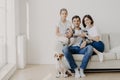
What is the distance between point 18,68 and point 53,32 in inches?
47.5

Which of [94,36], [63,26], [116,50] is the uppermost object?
[63,26]

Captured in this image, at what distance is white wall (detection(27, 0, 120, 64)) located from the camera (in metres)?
5.82

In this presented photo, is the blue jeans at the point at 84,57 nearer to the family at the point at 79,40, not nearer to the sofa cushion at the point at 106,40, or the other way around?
the family at the point at 79,40

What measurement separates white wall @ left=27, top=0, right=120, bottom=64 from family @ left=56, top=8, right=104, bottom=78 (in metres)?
0.79

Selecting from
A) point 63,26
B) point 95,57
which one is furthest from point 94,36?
point 63,26

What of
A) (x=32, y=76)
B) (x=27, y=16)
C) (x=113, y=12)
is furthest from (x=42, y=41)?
(x=113, y=12)

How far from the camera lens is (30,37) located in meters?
5.90

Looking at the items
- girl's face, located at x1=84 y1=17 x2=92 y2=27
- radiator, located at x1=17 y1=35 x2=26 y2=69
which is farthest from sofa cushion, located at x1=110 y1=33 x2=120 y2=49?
radiator, located at x1=17 y1=35 x2=26 y2=69

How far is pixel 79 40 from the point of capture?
5.09 meters

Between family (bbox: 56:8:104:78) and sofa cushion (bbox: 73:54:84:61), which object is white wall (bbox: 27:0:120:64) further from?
sofa cushion (bbox: 73:54:84:61)

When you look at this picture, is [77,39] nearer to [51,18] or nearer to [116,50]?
[116,50]

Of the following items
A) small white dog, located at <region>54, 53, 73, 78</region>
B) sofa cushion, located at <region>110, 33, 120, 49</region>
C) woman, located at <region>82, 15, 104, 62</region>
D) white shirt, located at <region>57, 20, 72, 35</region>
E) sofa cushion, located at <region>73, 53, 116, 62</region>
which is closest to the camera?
small white dog, located at <region>54, 53, 73, 78</region>

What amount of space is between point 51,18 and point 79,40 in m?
1.11

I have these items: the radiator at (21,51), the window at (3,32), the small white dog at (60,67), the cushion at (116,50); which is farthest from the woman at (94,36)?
the window at (3,32)
